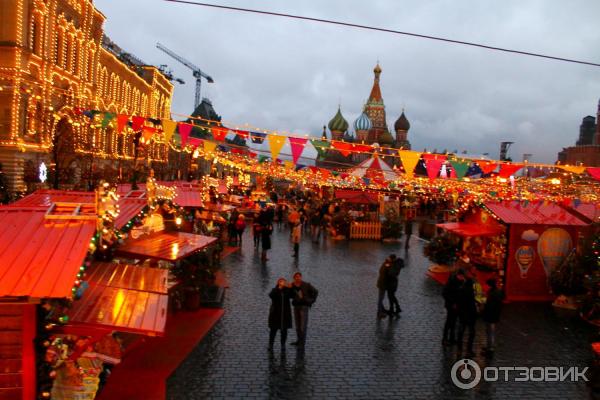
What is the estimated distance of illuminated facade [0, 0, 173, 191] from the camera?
27.7 m

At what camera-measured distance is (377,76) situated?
10956 centimetres

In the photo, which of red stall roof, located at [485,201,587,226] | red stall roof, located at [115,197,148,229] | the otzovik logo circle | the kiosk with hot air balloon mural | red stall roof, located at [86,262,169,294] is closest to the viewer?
red stall roof, located at [86,262,169,294]

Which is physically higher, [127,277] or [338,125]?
[338,125]

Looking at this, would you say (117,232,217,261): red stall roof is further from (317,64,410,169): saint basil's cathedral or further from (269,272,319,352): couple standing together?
(317,64,410,169): saint basil's cathedral

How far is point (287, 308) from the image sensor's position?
10289 millimetres

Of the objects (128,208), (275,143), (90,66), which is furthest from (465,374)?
(90,66)

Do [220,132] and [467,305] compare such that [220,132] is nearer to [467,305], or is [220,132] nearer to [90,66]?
[467,305]

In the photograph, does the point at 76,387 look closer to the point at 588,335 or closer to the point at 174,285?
the point at 174,285

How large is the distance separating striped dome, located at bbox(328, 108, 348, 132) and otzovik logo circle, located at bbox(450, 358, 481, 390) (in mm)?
91577

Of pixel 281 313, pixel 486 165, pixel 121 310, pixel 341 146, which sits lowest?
pixel 281 313

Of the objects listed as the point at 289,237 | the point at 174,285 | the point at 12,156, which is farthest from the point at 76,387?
the point at 12,156

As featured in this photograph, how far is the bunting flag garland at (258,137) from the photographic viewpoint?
16.9m

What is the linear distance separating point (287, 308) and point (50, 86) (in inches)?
942

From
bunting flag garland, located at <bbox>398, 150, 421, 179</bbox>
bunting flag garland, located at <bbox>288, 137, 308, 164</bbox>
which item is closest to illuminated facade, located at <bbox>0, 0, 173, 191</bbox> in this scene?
bunting flag garland, located at <bbox>288, 137, 308, 164</bbox>
